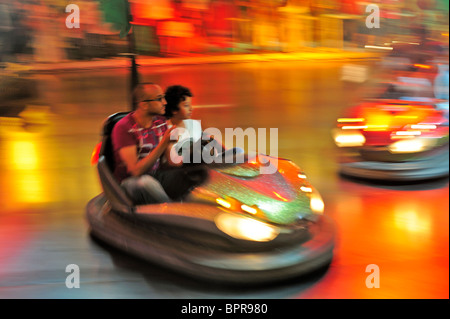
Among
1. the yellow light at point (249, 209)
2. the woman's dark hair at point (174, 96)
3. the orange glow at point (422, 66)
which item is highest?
the orange glow at point (422, 66)

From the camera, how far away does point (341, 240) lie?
137 inches

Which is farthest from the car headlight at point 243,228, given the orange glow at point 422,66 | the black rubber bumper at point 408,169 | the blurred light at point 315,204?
the orange glow at point 422,66

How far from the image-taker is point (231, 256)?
9.12 ft

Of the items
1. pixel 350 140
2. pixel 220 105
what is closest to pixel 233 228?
pixel 350 140

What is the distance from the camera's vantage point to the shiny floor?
114 inches

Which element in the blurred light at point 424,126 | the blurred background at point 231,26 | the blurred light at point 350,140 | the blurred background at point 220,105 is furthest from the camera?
the blurred background at point 231,26

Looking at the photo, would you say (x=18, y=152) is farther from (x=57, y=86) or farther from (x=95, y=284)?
(x=57, y=86)

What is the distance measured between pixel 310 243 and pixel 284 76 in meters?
8.03

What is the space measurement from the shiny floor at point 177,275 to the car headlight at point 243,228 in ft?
0.92

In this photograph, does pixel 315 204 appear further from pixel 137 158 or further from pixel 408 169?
pixel 408 169

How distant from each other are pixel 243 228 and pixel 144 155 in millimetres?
784

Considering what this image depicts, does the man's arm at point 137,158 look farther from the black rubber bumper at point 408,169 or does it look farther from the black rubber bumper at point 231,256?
the black rubber bumper at point 408,169

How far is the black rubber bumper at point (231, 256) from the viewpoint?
109 inches
